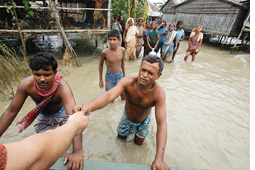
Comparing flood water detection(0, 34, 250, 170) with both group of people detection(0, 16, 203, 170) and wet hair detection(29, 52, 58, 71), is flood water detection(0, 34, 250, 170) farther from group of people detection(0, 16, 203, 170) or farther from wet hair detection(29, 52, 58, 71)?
wet hair detection(29, 52, 58, 71)

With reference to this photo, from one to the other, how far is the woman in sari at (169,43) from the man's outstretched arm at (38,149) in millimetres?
6841

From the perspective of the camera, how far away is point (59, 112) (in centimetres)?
201

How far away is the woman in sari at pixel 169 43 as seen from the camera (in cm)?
669

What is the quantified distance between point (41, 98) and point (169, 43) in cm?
642

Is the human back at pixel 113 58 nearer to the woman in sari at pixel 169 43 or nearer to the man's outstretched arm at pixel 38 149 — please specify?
the man's outstretched arm at pixel 38 149

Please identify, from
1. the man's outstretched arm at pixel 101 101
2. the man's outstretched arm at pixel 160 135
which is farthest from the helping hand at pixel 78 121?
the man's outstretched arm at pixel 160 135

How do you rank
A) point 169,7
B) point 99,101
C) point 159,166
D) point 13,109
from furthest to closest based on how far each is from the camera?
point 169,7 → point 13,109 → point 99,101 → point 159,166

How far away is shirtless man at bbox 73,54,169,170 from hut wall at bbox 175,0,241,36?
12.4 metres

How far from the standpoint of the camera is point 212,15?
1172 centimetres

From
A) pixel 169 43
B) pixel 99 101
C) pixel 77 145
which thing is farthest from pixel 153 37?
pixel 77 145

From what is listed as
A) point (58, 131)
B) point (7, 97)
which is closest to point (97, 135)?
point (58, 131)

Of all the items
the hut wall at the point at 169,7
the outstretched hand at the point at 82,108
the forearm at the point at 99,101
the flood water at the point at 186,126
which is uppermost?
the hut wall at the point at 169,7

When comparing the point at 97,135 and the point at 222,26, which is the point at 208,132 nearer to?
the point at 97,135

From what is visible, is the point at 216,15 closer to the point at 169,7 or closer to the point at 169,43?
the point at 169,7
